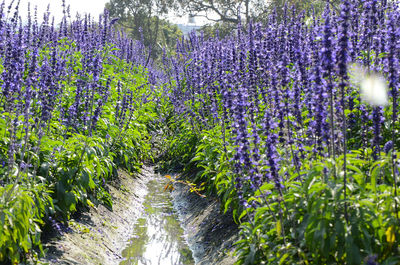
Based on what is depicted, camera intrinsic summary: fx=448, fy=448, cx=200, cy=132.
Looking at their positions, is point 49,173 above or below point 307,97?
below

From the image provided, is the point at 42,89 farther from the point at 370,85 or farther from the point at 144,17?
the point at 144,17

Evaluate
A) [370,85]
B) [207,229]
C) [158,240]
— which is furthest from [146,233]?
[370,85]

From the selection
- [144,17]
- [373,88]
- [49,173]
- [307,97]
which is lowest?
[49,173]

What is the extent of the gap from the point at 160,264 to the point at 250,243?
2.38 meters

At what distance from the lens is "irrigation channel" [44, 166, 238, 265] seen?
19.4ft

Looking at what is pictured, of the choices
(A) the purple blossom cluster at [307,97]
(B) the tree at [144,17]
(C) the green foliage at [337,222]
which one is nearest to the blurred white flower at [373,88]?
(A) the purple blossom cluster at [307,97]

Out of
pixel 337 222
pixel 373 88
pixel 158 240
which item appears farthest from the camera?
pixel 158 240

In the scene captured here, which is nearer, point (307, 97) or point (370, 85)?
point (370, 85)

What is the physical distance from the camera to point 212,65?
10438mm

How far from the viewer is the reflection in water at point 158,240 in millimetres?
6680

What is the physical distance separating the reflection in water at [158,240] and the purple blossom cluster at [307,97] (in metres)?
1.82

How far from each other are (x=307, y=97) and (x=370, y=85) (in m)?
0.79

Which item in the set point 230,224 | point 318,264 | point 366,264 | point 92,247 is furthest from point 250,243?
point 92,247

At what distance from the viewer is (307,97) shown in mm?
5879
